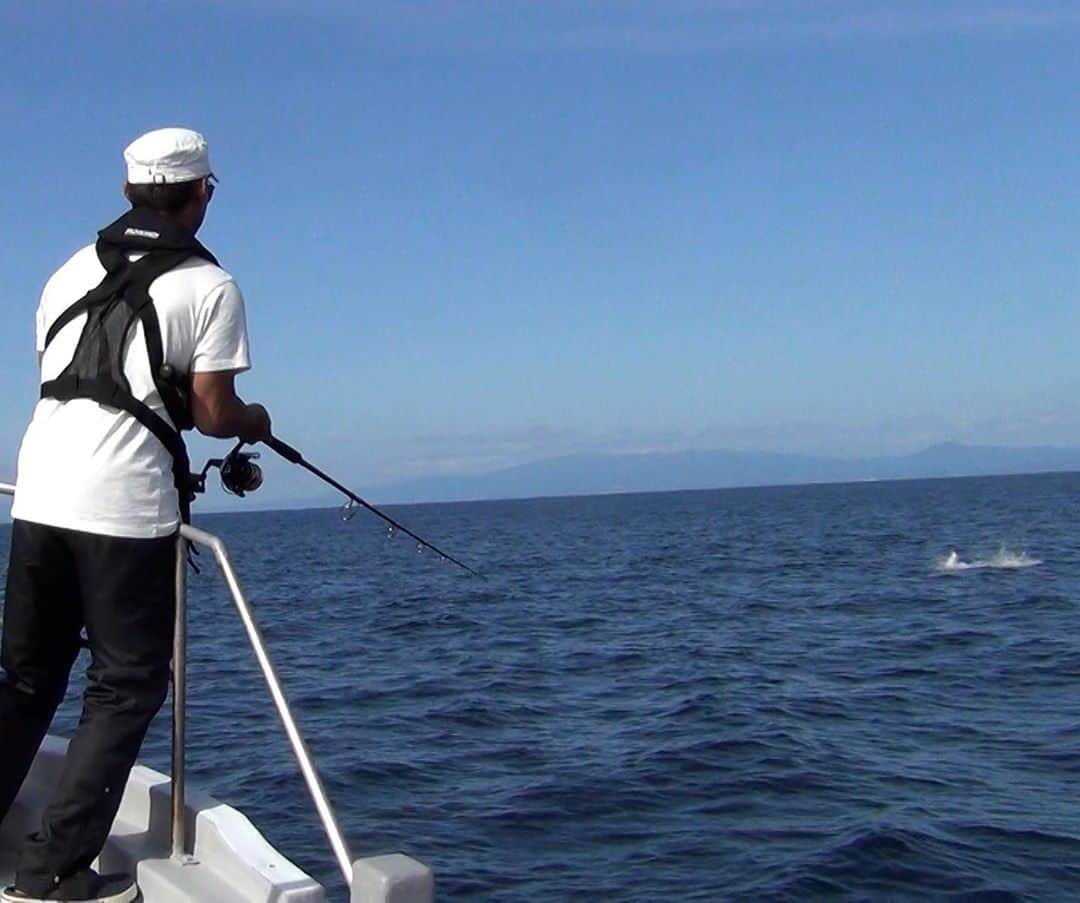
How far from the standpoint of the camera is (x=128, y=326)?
2.90 m

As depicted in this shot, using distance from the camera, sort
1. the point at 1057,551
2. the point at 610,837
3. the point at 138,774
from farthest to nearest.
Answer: the point at 1057,551 < the point at 610,837 < the point at 138,774

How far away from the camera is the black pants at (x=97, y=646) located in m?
2.94

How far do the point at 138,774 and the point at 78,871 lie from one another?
1.96 feet

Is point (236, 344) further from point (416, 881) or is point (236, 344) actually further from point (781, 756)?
point (781, 756)

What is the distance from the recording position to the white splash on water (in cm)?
2677

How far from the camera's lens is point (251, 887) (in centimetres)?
295

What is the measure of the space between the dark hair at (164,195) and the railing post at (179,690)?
72 cm

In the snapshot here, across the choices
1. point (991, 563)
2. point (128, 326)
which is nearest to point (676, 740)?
point (128, 326)

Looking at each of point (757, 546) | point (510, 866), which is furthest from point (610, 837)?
point (757, 546)

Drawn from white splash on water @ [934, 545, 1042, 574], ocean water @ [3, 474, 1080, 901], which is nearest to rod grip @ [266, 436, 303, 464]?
ocean water @ [3, 474, 1080, 901]

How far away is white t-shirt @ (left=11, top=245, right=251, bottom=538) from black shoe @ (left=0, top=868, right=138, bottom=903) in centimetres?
77

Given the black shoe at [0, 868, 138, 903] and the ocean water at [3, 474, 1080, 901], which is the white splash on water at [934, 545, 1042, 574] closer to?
the ocean water at [3, 474, 1080, 901]

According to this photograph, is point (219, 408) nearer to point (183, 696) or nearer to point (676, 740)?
point (183, 696)

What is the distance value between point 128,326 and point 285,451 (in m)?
0.57
